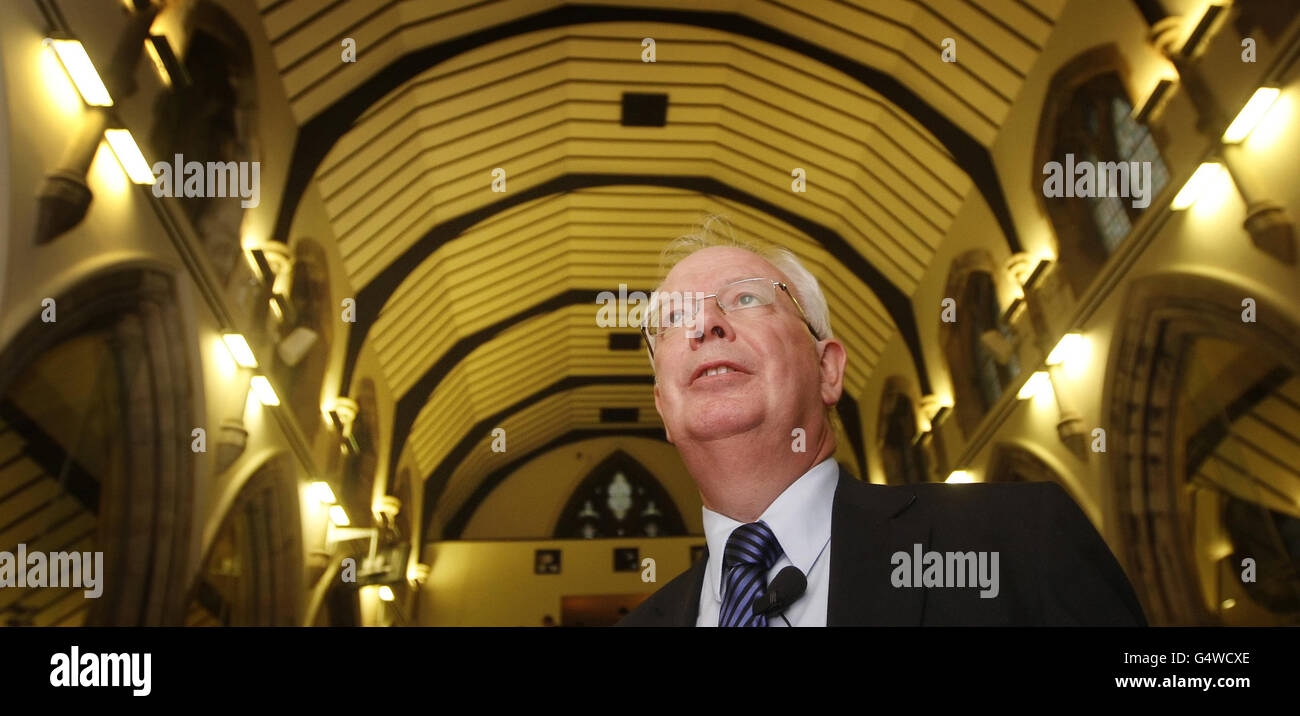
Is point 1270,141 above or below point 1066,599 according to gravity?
above

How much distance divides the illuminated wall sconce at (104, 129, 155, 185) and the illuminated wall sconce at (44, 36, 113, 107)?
0.19 m

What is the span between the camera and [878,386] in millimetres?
13672

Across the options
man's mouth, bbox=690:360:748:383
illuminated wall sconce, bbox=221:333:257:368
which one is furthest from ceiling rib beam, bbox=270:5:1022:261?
man's mouth, bbox=690:360:748:383

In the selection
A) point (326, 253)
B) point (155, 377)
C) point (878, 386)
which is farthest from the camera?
point (878, 386)

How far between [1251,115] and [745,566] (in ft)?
18.6

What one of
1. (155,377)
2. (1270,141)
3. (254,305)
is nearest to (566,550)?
(254,305)

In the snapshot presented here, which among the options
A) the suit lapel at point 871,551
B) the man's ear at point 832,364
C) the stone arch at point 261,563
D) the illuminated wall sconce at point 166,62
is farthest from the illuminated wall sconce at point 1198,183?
the stone arch at point 261,563

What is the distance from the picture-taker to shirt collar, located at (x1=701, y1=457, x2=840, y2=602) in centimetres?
193

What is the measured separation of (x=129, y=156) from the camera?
5.90 metres

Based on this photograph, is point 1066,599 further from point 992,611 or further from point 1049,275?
point 1049,275

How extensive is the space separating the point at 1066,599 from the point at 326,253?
9309 millimetres

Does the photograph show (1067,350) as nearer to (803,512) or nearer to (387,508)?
(803,512)

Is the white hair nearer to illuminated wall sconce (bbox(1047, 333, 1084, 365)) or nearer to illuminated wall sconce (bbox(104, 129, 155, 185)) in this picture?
illuminated wall sconce (bbox(104, 129, 155, 185))
